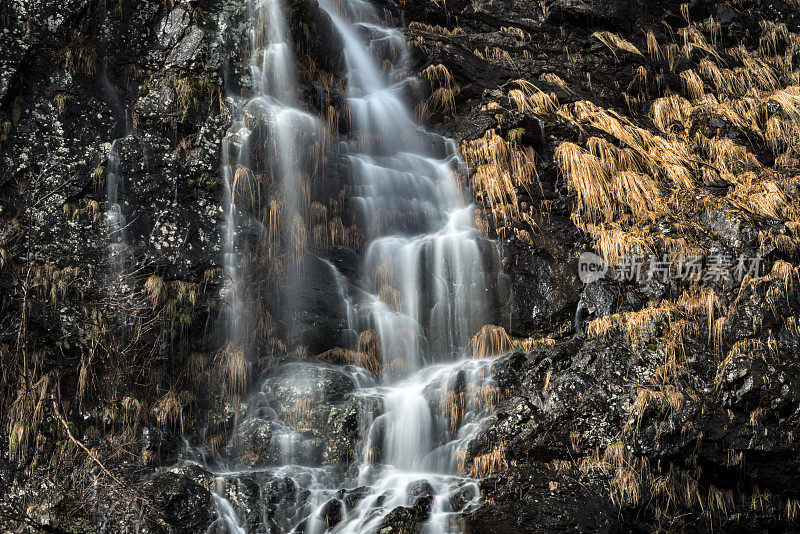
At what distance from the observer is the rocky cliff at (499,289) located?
257 inches

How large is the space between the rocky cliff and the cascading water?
198 millimetres

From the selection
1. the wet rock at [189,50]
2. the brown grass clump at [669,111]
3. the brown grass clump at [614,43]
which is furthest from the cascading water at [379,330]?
the brown grass clump at [669,111]

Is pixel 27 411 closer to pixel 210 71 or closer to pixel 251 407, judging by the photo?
pixel 251 407

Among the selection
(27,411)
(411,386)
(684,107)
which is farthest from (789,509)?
(27,411)

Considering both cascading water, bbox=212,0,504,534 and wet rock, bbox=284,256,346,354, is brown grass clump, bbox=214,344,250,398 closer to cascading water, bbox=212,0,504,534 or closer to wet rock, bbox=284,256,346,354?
cascading water, bbox=212,0,504,534

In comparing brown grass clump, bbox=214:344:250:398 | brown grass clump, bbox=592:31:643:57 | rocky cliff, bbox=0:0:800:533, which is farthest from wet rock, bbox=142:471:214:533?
brown grass clump, bbox=592:31:643:57

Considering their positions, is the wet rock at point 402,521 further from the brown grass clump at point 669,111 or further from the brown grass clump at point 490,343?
the brown grass clump at point 669,111

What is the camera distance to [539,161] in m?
10.1

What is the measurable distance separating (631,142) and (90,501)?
9.17 metres

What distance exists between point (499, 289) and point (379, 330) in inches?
72.5

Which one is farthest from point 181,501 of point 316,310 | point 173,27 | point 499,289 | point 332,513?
point 173,27

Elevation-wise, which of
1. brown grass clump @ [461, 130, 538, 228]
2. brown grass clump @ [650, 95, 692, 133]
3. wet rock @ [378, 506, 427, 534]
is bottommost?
wet rock @ [378, 506, 427, 534]

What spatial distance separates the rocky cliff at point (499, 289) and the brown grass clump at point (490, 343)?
4 cm

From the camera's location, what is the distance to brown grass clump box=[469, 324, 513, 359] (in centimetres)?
836
